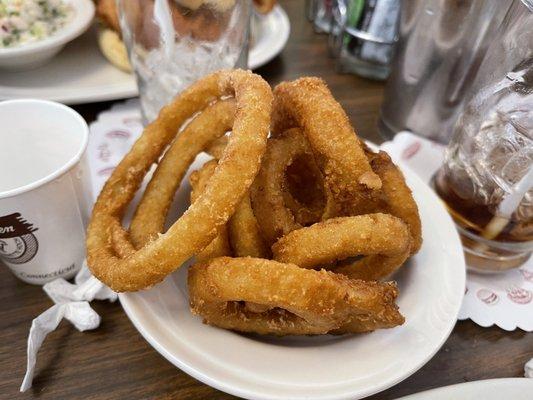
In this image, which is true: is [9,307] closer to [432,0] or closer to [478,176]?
[478,176]

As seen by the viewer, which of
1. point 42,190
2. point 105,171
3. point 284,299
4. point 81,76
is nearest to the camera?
point 284,299

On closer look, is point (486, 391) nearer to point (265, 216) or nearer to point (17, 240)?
point (265, 216)

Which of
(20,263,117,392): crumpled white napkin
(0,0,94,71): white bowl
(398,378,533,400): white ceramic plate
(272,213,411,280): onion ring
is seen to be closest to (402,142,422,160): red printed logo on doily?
(272,213,411,280): onion ring

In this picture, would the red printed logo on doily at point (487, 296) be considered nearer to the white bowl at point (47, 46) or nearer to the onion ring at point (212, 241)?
the onion ring at point (212, 241)

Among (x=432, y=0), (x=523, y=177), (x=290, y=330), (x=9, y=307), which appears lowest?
(x=9, y=307)

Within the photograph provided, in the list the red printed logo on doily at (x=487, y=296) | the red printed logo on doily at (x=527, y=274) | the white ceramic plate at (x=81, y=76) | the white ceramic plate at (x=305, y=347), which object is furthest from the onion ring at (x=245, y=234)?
the white ceramic plate at (x=81, y=76)

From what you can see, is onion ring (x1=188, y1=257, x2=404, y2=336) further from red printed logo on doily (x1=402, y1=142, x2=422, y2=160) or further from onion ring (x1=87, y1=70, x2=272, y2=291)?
red printed logo on doily (x1=402, y1=142, x2=422, y2=160)

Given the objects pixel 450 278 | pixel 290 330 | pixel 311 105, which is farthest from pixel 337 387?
pixel 311 105

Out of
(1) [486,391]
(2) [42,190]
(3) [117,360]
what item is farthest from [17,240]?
(1) [486,391]
